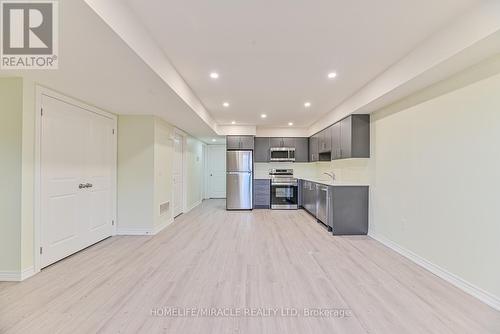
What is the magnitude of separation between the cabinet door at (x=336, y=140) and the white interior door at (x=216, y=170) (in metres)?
5.02

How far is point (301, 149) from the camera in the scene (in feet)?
24.3

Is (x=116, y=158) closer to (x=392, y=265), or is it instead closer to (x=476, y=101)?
(x=392, y=265)

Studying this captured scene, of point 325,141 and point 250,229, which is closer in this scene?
point 250,229

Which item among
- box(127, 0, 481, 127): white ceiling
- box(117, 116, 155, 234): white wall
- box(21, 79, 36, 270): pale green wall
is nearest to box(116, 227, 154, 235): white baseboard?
box(117, 116, 155, 234): white wall

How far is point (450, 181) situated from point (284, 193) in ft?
14.9

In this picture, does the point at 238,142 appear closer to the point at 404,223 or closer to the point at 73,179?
the point at 73,179

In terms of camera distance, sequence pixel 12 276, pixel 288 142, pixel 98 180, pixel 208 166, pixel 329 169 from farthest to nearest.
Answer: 1. pixel 208 166
2. pixel 288 142
3. pixel 329 169
4. pixel 98 180
5. pixel 12 276

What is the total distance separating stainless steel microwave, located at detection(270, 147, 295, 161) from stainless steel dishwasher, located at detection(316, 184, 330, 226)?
213cm

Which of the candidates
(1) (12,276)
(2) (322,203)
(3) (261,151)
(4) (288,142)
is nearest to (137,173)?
(1) (12,276)

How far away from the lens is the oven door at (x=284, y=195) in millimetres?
7012

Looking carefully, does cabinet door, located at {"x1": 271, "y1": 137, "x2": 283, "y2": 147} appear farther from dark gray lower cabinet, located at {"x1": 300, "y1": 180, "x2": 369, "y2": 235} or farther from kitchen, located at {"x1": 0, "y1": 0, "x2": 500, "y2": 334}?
dark gray lower cabinet, located at {"x1": 300, "y1": 180, "x2": 369, "y2": 235}

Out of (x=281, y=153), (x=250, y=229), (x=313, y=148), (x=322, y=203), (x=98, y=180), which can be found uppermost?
(x=313, y=148)

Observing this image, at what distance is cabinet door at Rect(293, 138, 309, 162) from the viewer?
24.3ft

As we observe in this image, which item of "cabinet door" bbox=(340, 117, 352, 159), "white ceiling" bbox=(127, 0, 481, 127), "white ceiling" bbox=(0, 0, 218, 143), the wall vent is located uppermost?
"white ceiling" bbox=(127, 0, 481, 127)
